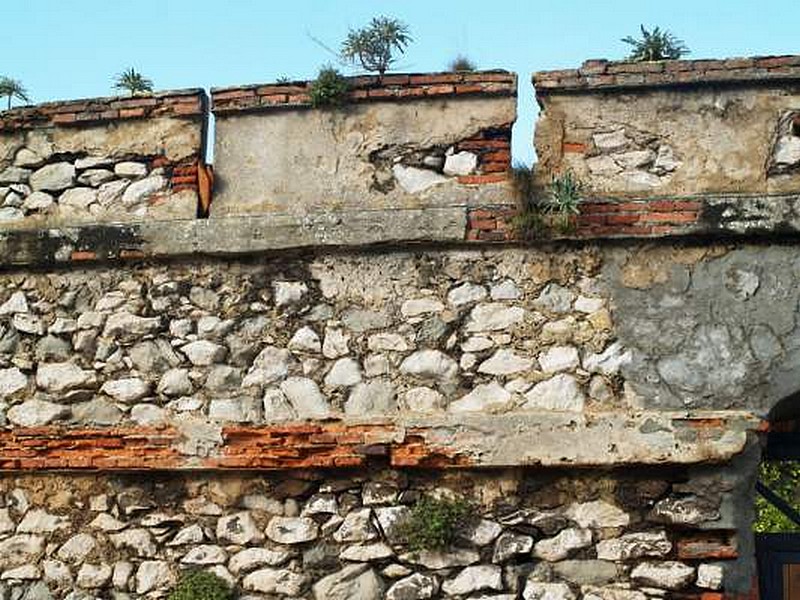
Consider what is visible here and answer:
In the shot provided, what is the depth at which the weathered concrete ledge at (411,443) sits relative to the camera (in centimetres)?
558

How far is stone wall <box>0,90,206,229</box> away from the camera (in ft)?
21.2

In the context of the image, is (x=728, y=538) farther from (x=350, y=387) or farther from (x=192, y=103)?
(x=192, y=103)

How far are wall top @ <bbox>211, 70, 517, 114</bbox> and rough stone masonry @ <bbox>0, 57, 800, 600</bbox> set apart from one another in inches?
0.5

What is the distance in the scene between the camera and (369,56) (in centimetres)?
640

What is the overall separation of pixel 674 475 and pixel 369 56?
273 centimetres

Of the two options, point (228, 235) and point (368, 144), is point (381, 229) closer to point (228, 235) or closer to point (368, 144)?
point (368, 144)

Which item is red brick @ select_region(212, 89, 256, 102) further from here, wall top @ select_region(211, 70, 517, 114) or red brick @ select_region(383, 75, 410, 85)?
red brick @ select_region(383, 75, 410, 85)

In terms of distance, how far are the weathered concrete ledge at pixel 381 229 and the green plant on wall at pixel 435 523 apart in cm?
134

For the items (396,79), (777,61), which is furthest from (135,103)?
(777,61)

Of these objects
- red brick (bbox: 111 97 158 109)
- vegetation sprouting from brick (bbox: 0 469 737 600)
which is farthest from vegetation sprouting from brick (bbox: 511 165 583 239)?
red brick (bbox: 111 97 158 109)

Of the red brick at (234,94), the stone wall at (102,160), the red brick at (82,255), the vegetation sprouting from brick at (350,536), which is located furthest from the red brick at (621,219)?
the red brick at (82,255)

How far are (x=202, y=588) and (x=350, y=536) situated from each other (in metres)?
0.78

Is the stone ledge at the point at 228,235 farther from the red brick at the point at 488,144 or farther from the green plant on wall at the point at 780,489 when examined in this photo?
the green plant on wall at the point at 780,489

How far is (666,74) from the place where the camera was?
239 inches
